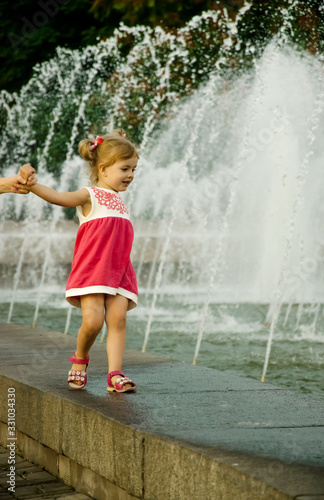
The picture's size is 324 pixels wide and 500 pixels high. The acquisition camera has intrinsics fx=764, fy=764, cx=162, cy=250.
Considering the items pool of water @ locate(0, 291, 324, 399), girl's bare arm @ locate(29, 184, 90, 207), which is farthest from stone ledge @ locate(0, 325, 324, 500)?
pool of water @ locate(0, 291, 324, 399)

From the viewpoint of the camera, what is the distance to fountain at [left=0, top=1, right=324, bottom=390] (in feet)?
39.9

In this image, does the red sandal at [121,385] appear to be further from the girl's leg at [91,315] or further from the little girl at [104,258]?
the girl's leg at [91,315]

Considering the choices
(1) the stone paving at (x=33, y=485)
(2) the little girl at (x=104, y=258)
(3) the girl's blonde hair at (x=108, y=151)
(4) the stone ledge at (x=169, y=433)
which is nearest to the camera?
(4) the stone ledge at (x=169, y=433)

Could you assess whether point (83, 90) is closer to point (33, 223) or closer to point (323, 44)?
point (33, 223)

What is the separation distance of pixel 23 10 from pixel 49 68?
163 cm

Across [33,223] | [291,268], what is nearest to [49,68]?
[33,223]

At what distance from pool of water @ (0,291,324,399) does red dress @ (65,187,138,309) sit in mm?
1975

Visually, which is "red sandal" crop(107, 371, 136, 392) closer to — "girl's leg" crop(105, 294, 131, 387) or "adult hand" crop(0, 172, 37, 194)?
"girl's leg" crop(105, 294, 131, 387)

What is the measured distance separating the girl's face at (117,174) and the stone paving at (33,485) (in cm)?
126

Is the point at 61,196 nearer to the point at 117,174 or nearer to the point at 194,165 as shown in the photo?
the point at 117,174

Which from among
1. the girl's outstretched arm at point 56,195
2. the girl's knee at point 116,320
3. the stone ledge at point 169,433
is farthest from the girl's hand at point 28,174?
the stone ledge at point 169,433

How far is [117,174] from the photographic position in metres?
3.42

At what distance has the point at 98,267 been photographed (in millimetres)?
3279

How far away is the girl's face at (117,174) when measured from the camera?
341 centimetres
